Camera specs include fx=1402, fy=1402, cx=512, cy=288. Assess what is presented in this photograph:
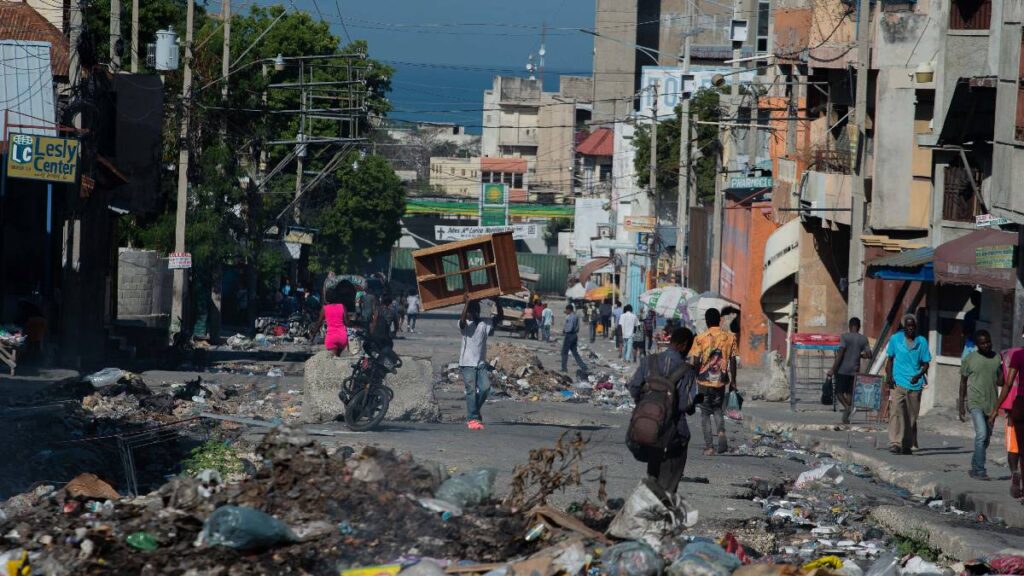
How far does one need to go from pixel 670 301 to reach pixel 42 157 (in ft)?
66.8

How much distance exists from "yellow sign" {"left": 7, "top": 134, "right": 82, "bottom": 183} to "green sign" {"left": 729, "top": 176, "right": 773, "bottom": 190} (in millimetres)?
20045

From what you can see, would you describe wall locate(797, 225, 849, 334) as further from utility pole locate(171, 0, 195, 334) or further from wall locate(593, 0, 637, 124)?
wall locate(593, 0, 637, 124)

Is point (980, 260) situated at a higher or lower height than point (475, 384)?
higher

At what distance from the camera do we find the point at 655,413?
10.0m

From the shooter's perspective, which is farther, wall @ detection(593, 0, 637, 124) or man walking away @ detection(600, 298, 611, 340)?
wall @ detection(593, 0, 637, 124)

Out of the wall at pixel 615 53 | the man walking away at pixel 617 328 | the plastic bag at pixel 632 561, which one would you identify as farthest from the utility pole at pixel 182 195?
the wall at pixel 615 53

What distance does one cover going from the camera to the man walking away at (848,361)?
65.9 feet

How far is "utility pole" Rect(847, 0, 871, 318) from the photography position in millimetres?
24531

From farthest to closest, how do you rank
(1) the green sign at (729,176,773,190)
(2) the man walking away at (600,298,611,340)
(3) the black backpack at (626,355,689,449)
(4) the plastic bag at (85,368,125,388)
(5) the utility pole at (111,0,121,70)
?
1. (2) the man walking away at (600,298,611,340)
2. (1) the green sign at (729,176,773,190)
3. (5) the utility pole at (111,0,121,70)
4. (4) the plastic bag at (85,368,125,388)
5. (3) the black backpack at (626,355,689,449)

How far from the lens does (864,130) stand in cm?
2541

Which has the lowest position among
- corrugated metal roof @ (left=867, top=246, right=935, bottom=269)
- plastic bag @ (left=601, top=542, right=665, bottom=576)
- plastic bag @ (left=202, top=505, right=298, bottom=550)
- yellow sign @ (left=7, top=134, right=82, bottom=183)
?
plastic bag @ (left=601, top=542, right=665, bottom=576)

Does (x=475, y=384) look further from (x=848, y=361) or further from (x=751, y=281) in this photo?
(x=751, y=281)

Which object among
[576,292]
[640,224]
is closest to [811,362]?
[640,224]

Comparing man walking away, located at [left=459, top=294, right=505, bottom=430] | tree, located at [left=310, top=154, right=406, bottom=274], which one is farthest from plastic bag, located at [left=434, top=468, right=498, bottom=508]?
tree, located at [left=310, top=154, right=406, bottom=274]
